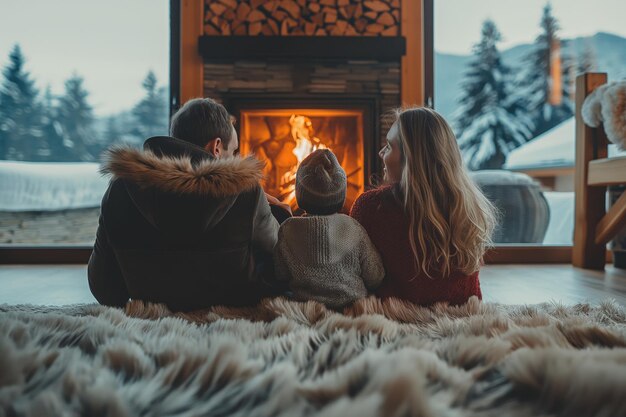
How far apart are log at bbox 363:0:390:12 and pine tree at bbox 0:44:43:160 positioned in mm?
2077

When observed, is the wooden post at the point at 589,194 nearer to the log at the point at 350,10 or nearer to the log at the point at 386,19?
the log at the point at 386,19

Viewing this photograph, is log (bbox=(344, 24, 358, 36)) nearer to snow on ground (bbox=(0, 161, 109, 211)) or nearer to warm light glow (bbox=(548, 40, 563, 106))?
warm light glow (bbox=(548, 40, 563, 106))

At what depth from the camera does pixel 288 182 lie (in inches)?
107

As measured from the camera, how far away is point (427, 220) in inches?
48.4

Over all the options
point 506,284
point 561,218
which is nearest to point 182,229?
point 506,284

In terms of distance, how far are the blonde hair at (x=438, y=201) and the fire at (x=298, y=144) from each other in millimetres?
1443

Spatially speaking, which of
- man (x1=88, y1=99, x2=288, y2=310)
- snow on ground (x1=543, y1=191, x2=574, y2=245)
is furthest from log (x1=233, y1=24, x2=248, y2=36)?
snow on ground (x1=543, y1=191, x2=574, y2=245)

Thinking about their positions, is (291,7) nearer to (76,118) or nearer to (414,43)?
(414,43)

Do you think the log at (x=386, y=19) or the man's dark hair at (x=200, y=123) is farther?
the log at (x=386, y=19)

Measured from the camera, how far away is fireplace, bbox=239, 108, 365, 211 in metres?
2.73

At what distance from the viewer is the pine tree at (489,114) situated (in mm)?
3115

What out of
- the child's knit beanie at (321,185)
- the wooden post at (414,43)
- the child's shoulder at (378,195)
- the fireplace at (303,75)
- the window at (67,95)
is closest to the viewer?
the child's knit beanie at (321,185)

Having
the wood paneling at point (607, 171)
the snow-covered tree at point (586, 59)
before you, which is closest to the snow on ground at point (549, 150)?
the snow-covered tree at point (586, 59)

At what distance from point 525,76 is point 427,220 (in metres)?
2.35
